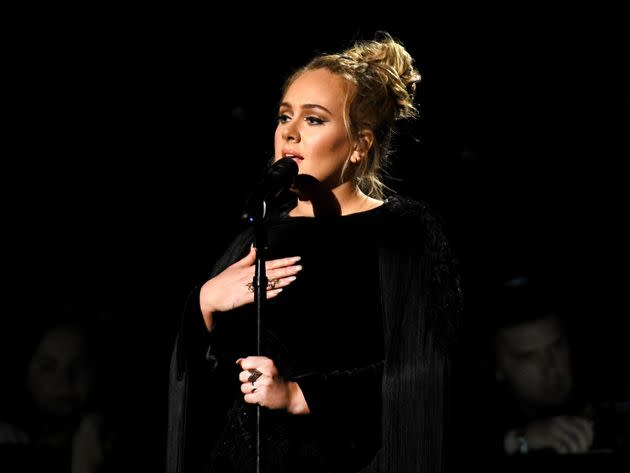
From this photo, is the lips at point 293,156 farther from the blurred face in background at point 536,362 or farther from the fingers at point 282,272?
the blurred face in background at point 536,362

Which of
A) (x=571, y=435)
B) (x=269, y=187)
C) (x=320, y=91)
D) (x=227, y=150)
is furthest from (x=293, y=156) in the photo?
(x=227, y=150)

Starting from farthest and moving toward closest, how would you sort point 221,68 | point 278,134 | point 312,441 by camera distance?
point 221,68 < point 278,134 < point 312,441

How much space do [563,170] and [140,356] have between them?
6.13 feet

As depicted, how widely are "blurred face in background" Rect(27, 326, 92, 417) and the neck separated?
143 centimetres

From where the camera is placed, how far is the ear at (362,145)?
2.10 meters

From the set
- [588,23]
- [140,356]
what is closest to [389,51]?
[588,23]

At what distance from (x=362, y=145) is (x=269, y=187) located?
1.37 ft

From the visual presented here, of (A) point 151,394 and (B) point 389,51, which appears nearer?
(B) point 389,51

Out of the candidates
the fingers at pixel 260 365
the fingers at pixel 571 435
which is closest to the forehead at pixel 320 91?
the fingers at pixel 260 365

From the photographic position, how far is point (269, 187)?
1.77 metres

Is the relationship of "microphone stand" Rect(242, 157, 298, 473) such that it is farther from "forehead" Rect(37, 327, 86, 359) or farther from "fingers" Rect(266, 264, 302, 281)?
"forehead" Rect(37, 327, 86, 359)

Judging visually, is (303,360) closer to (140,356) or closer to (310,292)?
(310,292)

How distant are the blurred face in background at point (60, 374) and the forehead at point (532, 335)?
4.97 feet

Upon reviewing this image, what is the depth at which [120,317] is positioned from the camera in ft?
11.1
